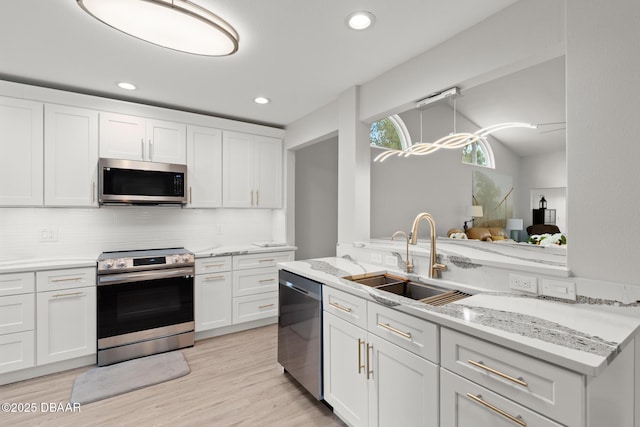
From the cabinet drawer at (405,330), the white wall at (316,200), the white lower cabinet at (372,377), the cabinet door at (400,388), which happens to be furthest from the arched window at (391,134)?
the cabinet door at (400,388)

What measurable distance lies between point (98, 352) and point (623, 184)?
3.77m

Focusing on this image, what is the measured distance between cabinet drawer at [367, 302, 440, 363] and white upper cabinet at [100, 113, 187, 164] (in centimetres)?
277

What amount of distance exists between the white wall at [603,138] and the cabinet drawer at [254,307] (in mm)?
2992

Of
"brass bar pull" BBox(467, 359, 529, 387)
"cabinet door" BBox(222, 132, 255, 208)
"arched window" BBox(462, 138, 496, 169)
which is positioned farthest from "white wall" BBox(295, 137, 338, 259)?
"brass bar pull" BBox(467, 359, 529, 387)

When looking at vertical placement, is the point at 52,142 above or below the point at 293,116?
below

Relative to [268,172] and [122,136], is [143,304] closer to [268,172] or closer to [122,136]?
[122,136]

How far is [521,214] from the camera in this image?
90.9 inches

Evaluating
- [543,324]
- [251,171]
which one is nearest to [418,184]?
[251,171]

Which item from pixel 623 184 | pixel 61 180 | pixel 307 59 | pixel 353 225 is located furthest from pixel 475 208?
pixel 61 180

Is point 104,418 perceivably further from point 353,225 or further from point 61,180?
point 353,225

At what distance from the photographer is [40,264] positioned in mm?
2553

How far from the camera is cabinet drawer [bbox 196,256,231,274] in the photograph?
325cm

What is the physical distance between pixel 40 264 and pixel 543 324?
3.47 meters

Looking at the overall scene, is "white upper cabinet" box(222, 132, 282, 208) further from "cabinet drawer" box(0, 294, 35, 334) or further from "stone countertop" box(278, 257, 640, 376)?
"stone countertop" box(278, 257, 640, 376)
